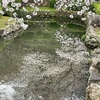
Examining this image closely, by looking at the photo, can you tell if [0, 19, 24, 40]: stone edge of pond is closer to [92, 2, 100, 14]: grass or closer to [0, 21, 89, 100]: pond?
[0, 21, 89, 100]: pond

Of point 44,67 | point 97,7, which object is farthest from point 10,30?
point 97,7

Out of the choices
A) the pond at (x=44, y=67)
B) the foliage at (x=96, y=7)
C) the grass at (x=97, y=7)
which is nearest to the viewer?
the pond at (x=44, y=67)

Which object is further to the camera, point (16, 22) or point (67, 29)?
point (67, 29)

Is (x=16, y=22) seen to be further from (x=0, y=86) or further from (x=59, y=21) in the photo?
(x=0, y=86)

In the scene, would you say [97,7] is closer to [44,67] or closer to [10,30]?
[10,30]

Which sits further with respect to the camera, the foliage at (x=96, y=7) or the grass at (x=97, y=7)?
the foliage at (x=96, y=7)

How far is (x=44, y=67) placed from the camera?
20.0 m

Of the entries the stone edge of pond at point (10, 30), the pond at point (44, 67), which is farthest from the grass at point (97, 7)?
the stone edge of pond at point (10, 30)

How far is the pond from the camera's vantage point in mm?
16145

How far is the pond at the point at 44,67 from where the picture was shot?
16.1 metres

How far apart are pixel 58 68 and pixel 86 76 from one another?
2.19 metres

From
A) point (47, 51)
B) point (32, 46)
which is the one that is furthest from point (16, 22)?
point (47, 51)

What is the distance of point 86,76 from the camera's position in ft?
61.1

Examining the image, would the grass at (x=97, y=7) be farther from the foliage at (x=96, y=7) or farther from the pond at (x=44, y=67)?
the pond at (x=44, y=67)
